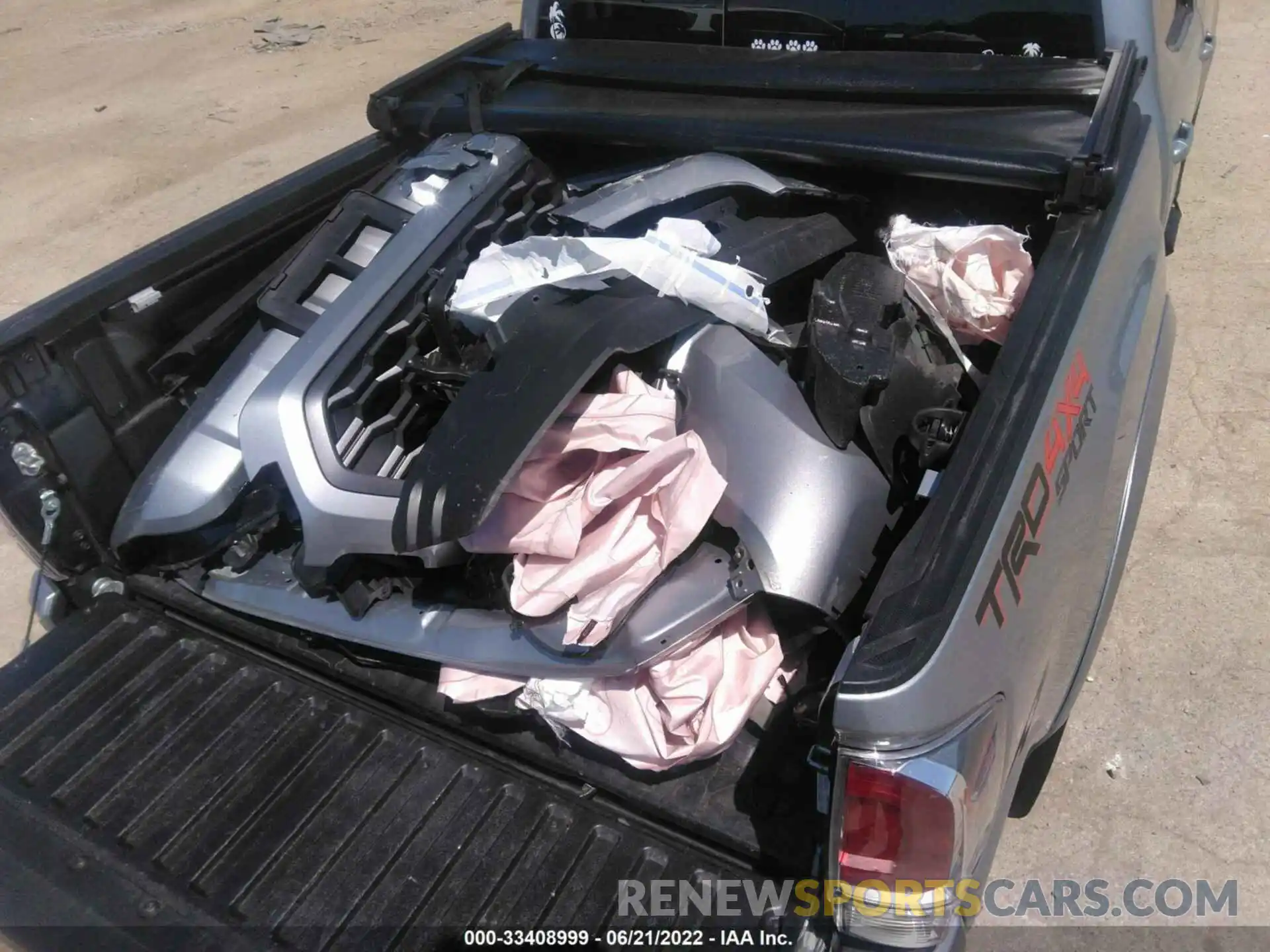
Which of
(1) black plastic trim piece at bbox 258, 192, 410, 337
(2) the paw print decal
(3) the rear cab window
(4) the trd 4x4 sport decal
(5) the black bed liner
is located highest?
(3) the rear cab window

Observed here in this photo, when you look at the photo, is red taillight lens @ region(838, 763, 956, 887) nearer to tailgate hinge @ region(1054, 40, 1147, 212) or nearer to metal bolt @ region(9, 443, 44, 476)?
tailgate hinge @ region(1054, 40, 1147, 212)

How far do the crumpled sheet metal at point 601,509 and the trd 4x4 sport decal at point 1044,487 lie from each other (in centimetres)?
50

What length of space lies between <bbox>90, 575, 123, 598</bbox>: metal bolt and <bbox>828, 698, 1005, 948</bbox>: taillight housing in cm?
180

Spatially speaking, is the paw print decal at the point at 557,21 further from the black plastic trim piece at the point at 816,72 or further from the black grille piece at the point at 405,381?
the black grille piece at the point at 405,381

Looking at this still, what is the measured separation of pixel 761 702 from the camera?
185 cm

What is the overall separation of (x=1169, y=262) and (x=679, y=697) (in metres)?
3.63

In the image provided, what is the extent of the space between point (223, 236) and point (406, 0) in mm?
7917

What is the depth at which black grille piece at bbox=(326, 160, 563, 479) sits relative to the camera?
1.96 metres

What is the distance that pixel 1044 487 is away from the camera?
Answer: 157cm

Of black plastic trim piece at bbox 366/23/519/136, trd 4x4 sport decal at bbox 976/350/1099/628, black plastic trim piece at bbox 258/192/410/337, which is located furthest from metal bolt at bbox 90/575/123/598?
trd 4x4 sport decal at bbox 976/350/1099/628

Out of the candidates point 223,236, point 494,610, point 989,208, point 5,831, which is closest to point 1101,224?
point 989,208

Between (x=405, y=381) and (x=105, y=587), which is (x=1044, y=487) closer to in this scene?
(x=405, y=381)

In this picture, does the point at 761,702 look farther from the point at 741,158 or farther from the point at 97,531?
the point at 97,531

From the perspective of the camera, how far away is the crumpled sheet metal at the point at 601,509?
5.65 feet
